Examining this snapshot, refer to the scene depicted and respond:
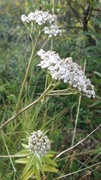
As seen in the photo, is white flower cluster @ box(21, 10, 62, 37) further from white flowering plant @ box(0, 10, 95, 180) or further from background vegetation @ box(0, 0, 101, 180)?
background vegetation @ box(0, 0, 101, 180)

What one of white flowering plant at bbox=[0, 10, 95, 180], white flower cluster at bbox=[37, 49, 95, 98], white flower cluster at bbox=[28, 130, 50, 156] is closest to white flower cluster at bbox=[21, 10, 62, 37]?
white flowering plant at bbox=[0, 10, 95, 180]

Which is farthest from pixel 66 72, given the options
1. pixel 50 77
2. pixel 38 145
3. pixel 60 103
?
pixel 60 103

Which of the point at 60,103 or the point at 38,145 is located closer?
the point at 38,145

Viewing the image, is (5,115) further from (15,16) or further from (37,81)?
Answer: (15,16)

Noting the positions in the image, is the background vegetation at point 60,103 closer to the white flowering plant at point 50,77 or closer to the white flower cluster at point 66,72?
the white flowering plant at point 50,77

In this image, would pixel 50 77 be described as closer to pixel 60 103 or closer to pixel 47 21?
pixel 47 21

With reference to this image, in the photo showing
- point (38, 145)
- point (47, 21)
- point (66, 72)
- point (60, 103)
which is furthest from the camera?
point (60, 103)

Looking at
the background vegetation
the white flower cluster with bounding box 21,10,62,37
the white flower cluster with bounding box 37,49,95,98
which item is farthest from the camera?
the background vegetation

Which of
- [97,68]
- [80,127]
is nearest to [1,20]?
[97,68]
